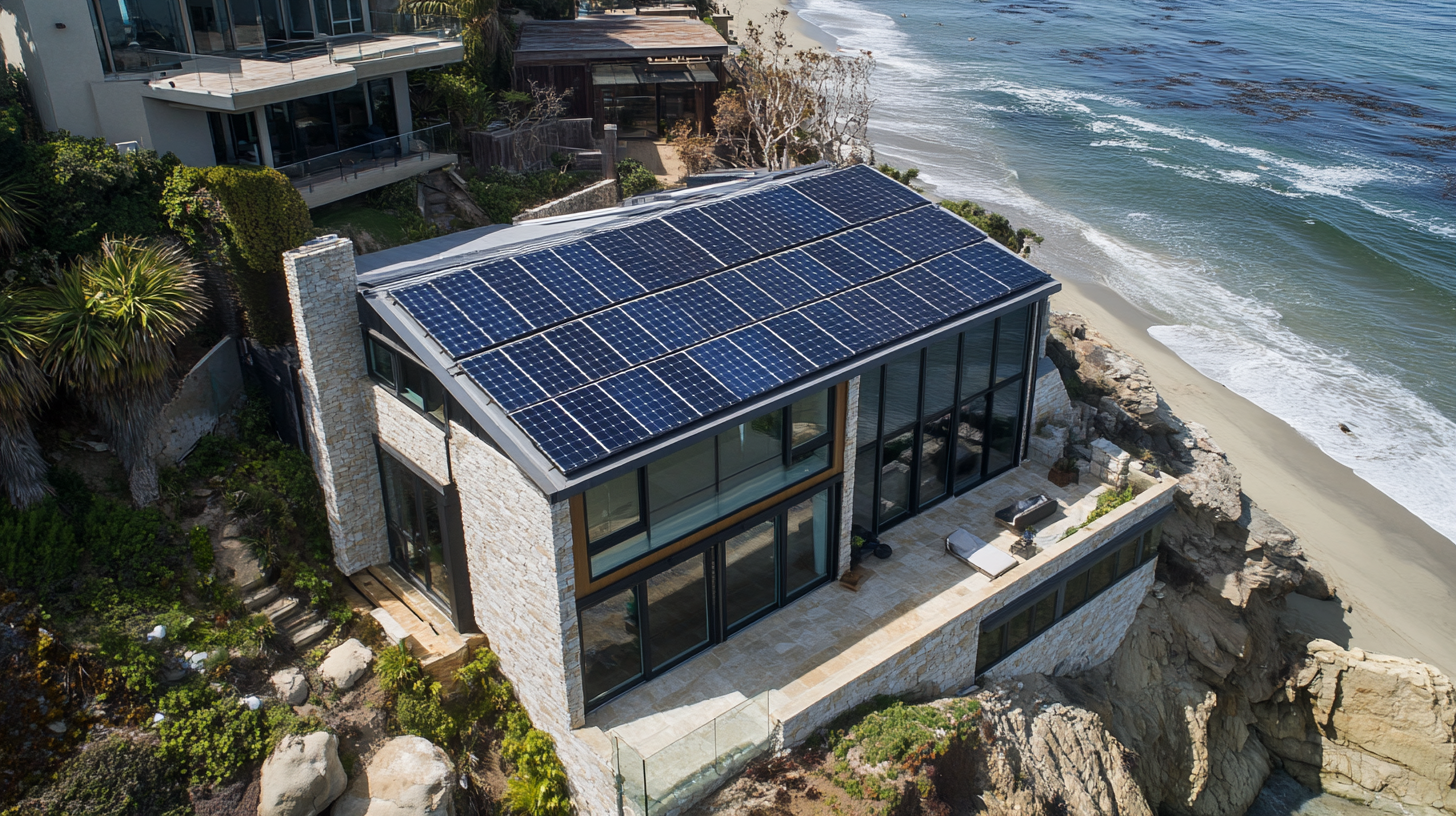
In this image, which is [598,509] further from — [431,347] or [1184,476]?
[1184,476]

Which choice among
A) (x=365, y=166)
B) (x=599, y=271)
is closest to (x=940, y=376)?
(x=599, y=271)

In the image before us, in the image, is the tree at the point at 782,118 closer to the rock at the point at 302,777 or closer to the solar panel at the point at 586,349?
the solar panel at the point at 586,349

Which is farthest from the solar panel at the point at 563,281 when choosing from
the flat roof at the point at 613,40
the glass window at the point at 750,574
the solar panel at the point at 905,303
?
the flat roof at the point at 613,40

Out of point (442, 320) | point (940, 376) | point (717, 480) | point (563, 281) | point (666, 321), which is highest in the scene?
point (563, 281)

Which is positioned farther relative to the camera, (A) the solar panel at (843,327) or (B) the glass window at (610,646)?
(A) the solar panel at (843,327)

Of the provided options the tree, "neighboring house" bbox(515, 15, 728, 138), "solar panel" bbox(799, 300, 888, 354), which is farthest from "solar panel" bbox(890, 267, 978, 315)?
"neighboring house" bbox(515, 15, 728, 138)

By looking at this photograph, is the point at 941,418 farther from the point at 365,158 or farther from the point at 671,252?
the point at 365,158
